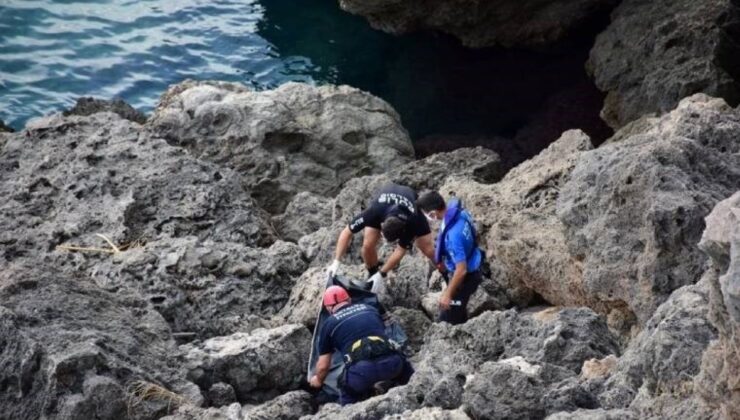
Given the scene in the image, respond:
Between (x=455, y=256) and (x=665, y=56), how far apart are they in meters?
8.63

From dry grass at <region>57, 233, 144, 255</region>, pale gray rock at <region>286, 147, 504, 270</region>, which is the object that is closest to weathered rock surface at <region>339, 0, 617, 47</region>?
pale gray rock at <region>286, 147, 504, 270</region>

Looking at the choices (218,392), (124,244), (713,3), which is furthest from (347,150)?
(218,392)

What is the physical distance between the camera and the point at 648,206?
10.7 meters

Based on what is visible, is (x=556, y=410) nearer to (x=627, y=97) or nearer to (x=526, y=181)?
(x=526, y=181)

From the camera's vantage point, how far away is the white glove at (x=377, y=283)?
12594mm

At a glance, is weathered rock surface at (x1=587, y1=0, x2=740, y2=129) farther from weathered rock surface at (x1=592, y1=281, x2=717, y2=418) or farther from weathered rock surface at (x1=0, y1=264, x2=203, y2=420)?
weathered rock surface at (x1=0, y1=264, x2=203, y2=420)

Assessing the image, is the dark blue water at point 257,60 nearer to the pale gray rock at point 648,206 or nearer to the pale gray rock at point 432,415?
the pale gray rock at point 648,206

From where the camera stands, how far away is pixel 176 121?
57.2 feet

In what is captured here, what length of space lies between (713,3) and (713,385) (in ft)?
45.7

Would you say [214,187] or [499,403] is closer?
[499,403]

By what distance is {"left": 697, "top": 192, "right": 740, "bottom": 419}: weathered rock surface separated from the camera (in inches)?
240

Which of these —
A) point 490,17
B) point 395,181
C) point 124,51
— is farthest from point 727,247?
point 124,51

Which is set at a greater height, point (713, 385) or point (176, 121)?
point (713, 385)

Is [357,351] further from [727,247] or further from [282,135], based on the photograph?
[282,135]
